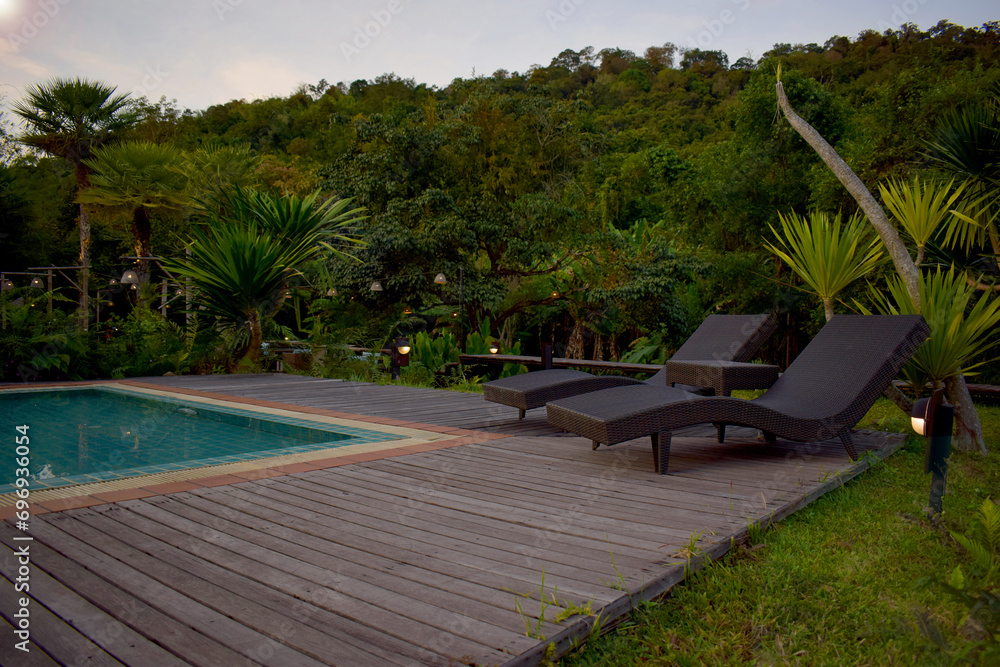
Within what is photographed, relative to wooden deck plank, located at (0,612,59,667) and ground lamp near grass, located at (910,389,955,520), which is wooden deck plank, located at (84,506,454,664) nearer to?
wooden deck plank, located at (0,612,59,667)

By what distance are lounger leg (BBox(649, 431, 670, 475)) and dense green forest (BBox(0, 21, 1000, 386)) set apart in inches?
223

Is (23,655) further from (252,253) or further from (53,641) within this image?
(252,253)

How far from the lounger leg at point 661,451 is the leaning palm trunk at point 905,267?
7.94ft

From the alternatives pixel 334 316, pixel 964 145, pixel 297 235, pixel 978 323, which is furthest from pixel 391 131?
pixel 978 323

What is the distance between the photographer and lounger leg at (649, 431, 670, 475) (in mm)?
3627

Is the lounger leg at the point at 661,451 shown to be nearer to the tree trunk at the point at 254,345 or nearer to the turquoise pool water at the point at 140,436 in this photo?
the turquoise pool water at the point at 140,436

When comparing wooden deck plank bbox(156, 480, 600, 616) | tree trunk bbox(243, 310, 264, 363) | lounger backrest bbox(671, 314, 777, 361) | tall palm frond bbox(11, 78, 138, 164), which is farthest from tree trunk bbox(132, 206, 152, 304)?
wooden deck plank bbox(156, 480, 600, 616)

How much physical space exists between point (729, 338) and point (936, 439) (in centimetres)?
289

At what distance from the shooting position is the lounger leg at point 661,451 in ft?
11.9

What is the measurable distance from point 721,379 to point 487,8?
991 centimetres

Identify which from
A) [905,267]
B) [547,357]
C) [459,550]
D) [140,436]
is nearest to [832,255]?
[905,267]

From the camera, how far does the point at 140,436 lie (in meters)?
5.28

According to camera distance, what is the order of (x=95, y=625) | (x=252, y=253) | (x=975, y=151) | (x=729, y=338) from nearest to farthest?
1. (x=95, y=625)
2. (x=975, y=151)
3. (x=729, y=338)
4. (x=252, y=253)

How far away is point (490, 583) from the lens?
210 centimetres
